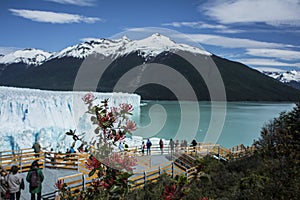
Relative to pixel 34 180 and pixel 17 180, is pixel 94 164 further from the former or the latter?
pixel 34 180

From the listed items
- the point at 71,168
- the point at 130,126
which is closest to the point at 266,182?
the point at 130,126

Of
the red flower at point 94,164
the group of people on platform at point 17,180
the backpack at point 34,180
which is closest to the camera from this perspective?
the red flower at point 94,164

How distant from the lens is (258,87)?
12531 centimetres

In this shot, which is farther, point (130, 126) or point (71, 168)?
point (71, 168)

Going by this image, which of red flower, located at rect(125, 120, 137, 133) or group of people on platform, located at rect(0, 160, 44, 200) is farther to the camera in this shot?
group of people on platform, located at rect(0, 160, 44, 200)

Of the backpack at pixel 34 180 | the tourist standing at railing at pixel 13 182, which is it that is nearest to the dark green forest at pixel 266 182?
the backpack at pixel 34 180

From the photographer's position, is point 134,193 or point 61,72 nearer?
point 134,193

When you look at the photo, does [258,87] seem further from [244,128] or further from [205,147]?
[205,147]

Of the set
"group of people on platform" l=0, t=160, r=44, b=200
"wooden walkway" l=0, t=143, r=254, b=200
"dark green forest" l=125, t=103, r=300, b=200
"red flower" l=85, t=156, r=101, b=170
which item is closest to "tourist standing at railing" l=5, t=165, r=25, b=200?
"group of people on platform" l=0, t=160, r=44, b=200

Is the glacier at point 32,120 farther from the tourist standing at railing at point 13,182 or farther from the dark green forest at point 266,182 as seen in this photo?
the tourist standing at railing at point 13,182

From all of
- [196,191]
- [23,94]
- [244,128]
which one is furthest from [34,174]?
[244,128]

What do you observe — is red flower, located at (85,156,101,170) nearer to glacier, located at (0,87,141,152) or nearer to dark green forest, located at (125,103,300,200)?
dark green forest, located at (125,103,300,200)

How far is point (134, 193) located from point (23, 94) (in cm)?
1100

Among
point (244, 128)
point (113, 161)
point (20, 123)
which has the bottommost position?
point (244, 128)
